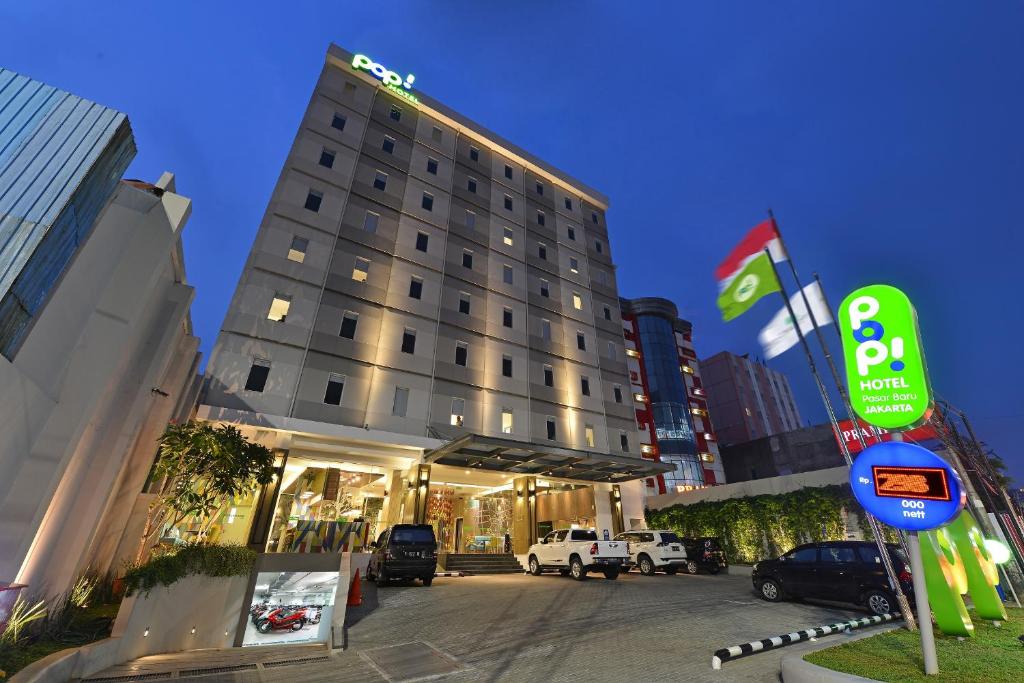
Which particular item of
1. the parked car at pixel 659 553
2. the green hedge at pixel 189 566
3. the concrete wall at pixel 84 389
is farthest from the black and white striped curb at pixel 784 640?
the parked car at pixel 659 553

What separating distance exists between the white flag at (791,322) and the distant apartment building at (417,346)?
38.5ft

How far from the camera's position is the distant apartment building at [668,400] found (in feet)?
153

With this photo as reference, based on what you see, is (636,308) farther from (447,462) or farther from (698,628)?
(698,628)

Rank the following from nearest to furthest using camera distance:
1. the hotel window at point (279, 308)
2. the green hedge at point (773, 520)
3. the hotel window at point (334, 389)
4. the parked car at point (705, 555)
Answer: the green hedge at point (773, 520) < the parked car at point (705, 555) < the hotel window at point (334, 389) < the hotel window at point (279, 308)

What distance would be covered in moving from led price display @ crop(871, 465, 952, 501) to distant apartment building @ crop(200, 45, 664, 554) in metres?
13.7

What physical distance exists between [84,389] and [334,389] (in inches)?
553

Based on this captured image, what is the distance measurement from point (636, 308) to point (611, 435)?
30.1 meters

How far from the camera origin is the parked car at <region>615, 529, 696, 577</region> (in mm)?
17875

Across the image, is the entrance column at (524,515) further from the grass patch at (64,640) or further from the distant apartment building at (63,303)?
the distant apartment building at (63,303)

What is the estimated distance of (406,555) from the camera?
14.2 metres

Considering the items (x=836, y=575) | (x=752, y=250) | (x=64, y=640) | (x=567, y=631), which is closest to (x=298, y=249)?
(x=64, y=640)

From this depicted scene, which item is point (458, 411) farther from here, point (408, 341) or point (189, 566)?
point (189, 566)

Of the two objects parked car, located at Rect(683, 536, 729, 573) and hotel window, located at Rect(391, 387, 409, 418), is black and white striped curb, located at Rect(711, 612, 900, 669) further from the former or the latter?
hotel window, located at Rect(391, 387, 409, 418)

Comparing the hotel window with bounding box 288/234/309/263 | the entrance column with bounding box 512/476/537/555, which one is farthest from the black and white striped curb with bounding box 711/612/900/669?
the hotel window with bounding box 288/234/309/263
